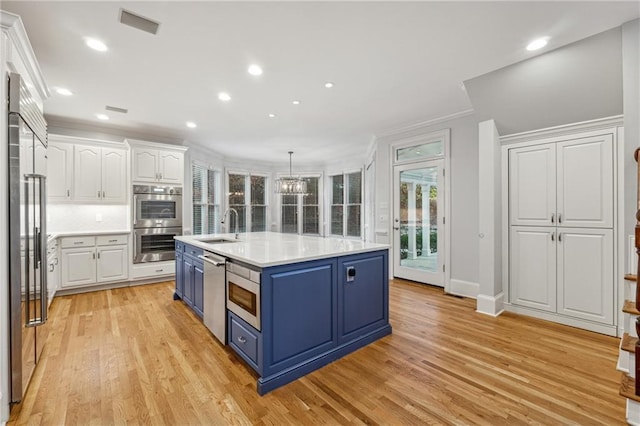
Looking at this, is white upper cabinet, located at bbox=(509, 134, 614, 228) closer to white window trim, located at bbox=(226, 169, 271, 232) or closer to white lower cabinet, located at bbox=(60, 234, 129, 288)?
white lower cabinet, located at bbox=(60, 234, 129, 288)

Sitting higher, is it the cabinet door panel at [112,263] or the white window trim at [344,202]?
the white window trim at [344,202]

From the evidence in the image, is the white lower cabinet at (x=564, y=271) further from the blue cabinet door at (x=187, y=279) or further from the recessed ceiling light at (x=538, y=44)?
the blue cabinet door at (x=187, y=279)

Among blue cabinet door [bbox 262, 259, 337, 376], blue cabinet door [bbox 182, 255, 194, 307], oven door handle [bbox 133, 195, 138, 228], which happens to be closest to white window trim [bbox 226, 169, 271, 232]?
oven door handle [bbox 133, 195, 138, 228]

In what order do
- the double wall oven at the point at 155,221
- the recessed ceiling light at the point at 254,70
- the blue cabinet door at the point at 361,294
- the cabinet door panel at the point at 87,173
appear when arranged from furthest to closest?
the double wall oven at the point at 155,221 → the cabinet door panel at the point at 87,173 → the recessed ceiling light at the point at 254,70 → the blue cabinet door at the point at 361,294

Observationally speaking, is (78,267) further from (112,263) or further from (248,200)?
(248,200)

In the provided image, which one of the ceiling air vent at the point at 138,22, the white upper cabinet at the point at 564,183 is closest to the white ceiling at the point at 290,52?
the ceiling air vent at the point at 138,22

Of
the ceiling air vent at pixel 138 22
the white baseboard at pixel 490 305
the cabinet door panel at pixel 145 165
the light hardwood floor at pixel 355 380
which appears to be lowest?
the light hardwood floor at pixel 355 380

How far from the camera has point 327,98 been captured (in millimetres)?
3605

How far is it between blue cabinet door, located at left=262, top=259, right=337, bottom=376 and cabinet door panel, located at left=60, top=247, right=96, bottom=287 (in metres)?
3.86

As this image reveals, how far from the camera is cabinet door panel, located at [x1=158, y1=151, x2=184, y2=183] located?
16.5 ft

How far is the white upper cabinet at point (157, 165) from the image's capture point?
482 centimetres

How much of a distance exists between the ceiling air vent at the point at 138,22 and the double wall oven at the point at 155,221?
10.6ft

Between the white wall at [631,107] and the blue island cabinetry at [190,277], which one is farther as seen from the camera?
the blue island cabinetry at [190,277]

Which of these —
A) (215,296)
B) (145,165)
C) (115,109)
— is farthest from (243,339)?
(145,165)
